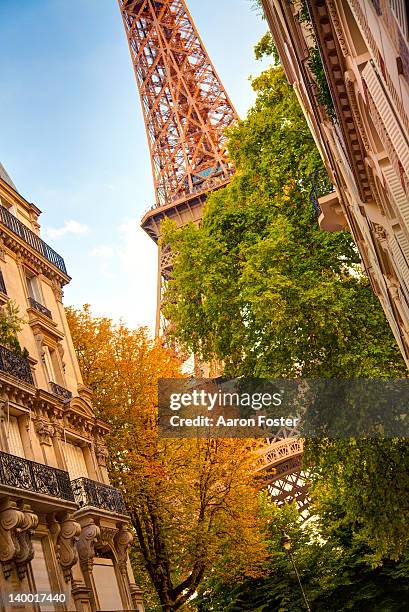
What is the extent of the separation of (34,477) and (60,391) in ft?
16.0

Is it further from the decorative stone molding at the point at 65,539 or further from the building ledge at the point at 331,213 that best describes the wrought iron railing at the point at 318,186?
the decorative stone molding at the point at 65,539

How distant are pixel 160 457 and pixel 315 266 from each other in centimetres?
971

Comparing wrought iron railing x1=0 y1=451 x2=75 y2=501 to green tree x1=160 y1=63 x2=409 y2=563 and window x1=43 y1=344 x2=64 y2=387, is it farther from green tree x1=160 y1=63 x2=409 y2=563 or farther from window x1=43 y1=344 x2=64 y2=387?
green tree x1=160 y1=63 x2=409 y2=563

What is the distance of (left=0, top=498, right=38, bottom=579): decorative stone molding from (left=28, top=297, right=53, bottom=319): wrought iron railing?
7.32 m

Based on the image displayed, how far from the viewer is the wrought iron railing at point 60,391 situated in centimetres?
2207

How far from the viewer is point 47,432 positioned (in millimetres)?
20453

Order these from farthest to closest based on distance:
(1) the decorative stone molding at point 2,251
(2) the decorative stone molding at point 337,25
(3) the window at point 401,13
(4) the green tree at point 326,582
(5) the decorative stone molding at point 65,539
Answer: (4) the green tree at point 326,582 → (1) the decorative stone molding at point 2,251 → (5) the decorative stone molding at point 65,539 → (2) the decorative stone molding at point 337,25 → (3) the window at point 401,13

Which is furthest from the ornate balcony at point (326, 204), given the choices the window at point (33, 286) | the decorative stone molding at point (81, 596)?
the decorative stone molding at point (81, 596)

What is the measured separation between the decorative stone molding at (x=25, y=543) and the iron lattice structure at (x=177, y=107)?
51.7 meters

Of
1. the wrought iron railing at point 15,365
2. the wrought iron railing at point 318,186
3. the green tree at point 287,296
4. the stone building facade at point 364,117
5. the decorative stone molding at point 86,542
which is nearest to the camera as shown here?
the stone building facade at point 364,117

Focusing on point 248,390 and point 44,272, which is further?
point 44,272

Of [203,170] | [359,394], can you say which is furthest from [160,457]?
[203,170]

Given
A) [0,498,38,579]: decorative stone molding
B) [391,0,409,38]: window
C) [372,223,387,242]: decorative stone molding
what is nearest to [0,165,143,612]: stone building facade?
[0,498,38,579]: decorative stone molding

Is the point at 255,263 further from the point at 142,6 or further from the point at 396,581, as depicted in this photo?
the point at 142,6
